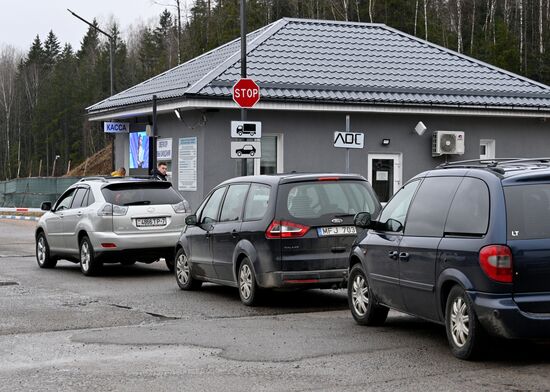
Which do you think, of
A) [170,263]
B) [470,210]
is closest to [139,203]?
[170,263]

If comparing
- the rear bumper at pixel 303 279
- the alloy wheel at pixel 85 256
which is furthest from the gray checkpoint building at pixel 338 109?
the rear bumper at pixel 303 279

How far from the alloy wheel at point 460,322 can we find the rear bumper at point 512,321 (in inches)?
13.9

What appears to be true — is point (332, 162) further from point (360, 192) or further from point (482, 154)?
point (360, 192)

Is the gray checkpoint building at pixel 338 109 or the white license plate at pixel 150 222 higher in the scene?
the gray checkpoint building at pixel 338 109

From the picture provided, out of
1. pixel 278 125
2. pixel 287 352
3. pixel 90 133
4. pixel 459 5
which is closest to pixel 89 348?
pixel 287 352

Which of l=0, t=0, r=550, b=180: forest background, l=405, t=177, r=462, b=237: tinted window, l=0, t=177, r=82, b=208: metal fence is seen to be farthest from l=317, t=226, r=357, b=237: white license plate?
l=0, t=0, r=550, b=180: forest background

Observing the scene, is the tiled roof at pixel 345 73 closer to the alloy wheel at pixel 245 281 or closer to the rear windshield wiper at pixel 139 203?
the rear windshield wiper at pixel 139 203

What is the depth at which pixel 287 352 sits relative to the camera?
897 cm

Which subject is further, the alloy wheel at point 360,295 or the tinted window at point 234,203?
the tinted window at point 234,203

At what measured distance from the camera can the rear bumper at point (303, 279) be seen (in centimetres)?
1191

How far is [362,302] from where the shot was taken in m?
10.6

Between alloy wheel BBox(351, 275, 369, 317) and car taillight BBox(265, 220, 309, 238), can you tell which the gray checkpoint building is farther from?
alloy wheel BBox(351, 275, 369, 317)

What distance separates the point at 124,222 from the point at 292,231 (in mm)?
5503

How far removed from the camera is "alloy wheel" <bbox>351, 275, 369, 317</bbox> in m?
10.5
